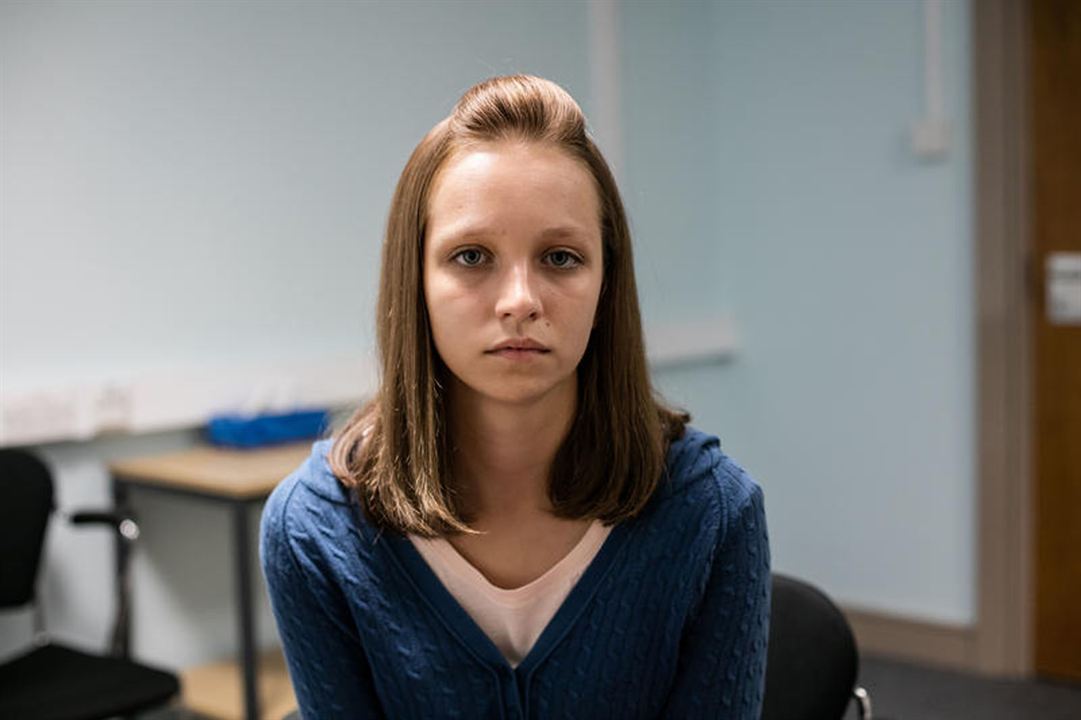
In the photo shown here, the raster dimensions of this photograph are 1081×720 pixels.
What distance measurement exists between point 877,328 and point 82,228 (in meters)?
2.09

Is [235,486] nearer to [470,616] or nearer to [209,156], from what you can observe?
[209,156]

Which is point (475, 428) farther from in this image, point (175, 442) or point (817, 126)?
point (817, 126)

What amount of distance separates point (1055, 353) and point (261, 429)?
1958mm

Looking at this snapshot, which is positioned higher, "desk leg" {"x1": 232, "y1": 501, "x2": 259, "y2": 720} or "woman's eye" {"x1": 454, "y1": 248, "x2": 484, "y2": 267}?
"woman's eye" {"x1": 454, "y1": 248, "x2": 484, "y2": 267}

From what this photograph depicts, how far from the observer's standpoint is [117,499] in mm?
2744

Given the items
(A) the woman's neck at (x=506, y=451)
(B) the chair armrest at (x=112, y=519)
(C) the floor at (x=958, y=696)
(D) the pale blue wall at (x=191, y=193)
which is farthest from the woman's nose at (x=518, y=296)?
(C) the floor at (x=958, y=696)

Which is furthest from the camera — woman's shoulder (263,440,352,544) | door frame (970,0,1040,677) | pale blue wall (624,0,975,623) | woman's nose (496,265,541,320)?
pale blue wall (624,0,975,623)

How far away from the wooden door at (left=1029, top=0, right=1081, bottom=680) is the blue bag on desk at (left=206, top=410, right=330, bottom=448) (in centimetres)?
182

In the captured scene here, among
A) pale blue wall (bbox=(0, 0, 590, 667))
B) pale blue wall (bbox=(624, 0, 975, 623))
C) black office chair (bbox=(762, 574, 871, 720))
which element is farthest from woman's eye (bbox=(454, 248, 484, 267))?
pale blue wall (bbox=(624, 0, 975, 623))

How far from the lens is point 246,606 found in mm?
2516

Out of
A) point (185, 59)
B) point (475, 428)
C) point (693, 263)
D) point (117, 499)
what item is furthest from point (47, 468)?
point (693, 263)

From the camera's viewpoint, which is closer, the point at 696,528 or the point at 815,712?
the point at 696,528

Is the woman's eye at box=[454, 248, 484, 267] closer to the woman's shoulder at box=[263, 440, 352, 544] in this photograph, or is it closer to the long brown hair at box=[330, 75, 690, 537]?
the long brown hair at box=[330, 75, 690, 537]

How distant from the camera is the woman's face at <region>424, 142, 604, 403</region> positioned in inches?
43.8
